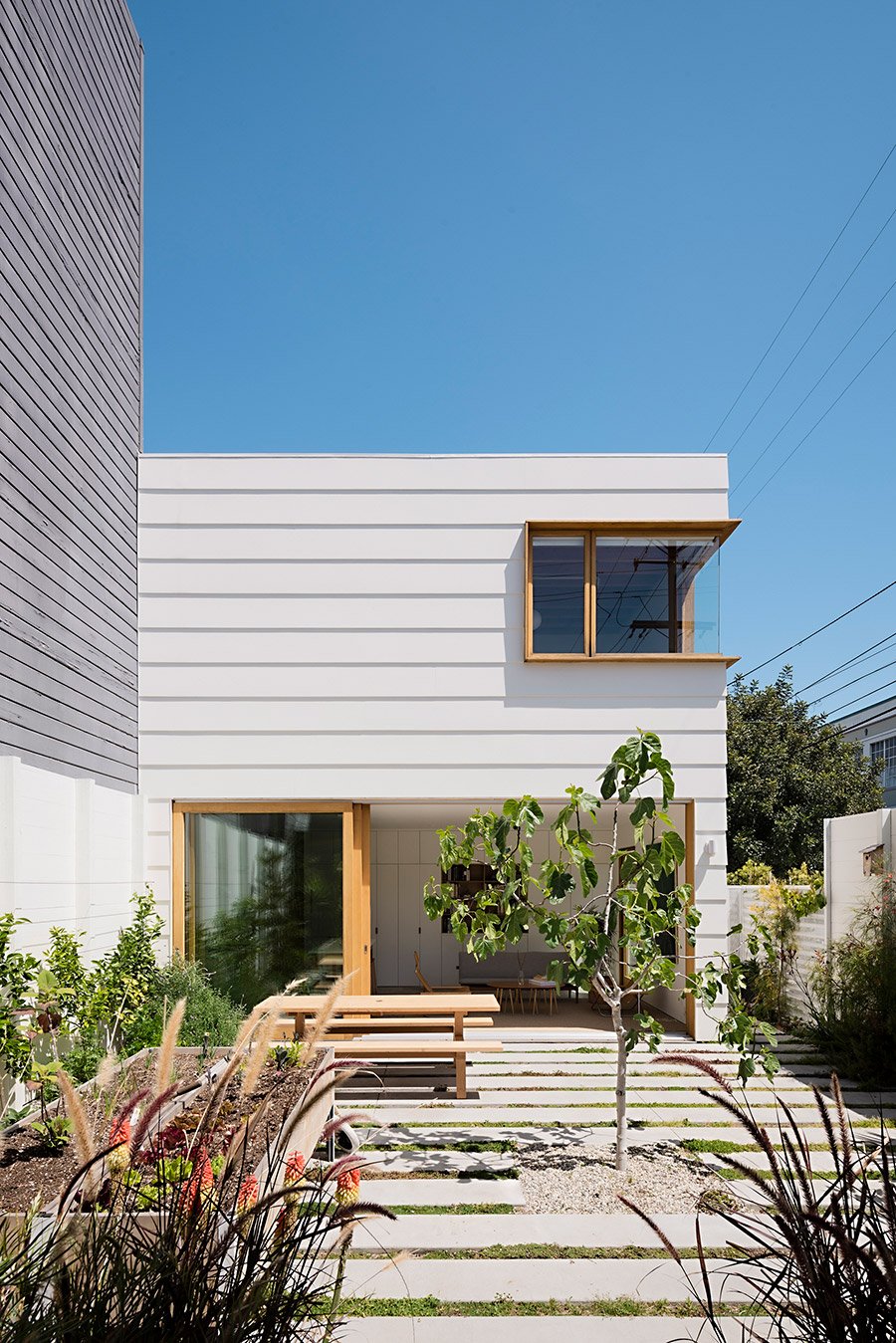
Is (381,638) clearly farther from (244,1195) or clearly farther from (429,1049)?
(244,1195)

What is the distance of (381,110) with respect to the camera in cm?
1017

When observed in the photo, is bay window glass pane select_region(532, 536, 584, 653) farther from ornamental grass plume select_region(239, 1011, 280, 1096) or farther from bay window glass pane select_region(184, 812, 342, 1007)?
ornamental grass plume select_region(239, 1011, 280, 1096)

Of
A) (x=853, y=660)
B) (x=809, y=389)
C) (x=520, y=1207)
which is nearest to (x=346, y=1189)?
(x=520, y=1207)

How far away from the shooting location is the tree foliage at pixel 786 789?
19781 mm

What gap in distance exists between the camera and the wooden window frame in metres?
9.52

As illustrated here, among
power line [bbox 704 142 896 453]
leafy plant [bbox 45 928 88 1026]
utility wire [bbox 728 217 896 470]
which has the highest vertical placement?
power line [bbox 704 142 896 453]

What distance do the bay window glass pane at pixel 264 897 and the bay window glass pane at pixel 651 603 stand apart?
3197mm

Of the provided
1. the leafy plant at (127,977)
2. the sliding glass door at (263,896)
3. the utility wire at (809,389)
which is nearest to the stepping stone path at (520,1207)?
the sliding glass door at (263,896)

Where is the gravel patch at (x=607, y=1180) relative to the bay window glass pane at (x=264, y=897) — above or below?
below

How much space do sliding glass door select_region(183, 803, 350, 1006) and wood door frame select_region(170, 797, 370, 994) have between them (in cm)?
3

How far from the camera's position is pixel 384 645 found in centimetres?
959

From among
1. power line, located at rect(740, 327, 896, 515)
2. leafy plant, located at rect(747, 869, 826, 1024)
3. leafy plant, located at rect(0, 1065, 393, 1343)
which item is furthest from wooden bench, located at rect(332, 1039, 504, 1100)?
power line, located at rect(740, 327, 896, 515)

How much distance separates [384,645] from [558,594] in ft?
5.55

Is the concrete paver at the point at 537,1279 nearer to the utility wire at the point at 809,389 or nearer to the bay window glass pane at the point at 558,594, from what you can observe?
the bay window glass pane at the point at 558,594
